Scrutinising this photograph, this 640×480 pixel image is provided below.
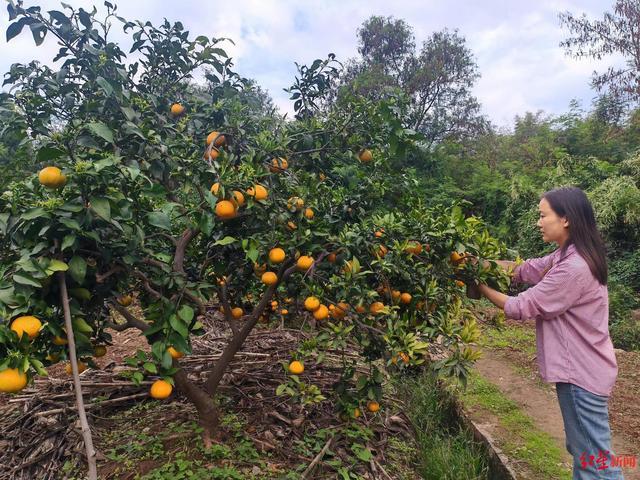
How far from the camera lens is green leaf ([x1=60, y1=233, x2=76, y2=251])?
50.4 inches

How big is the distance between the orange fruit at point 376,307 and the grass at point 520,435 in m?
1.26

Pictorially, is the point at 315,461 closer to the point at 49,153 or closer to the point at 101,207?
the point at 101,207

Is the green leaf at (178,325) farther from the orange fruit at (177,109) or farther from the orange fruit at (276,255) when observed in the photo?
the orange fruit at (177,109)

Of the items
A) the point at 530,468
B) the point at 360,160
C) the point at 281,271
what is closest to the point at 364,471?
the point at 530,468

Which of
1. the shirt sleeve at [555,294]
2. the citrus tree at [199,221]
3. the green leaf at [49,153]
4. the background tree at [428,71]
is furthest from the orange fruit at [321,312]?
the background tree at [428,71]

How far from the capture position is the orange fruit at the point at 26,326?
3.98 ft

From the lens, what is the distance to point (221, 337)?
3963 mm

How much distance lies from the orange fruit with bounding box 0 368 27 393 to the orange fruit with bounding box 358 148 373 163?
1650 mm

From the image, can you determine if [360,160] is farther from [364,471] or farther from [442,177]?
[442,177]

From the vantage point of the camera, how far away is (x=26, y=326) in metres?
1.22

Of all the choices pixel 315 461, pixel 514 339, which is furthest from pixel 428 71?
pixel 315 461

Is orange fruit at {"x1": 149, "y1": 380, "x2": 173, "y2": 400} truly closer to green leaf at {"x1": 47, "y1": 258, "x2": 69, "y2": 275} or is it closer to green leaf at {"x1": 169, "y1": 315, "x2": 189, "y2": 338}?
green leaf at {"x1": 169, "y1": 315, "x2": 189, "y2": 338}

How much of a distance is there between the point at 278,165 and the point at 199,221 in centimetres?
57

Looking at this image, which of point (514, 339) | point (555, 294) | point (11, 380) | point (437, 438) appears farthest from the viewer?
point (514, 339)
